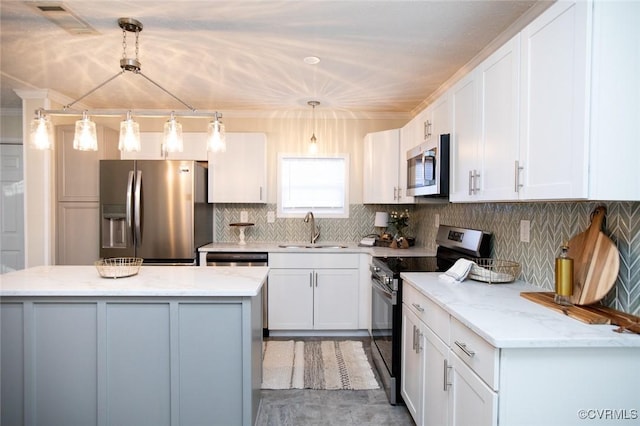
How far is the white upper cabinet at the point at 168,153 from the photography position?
12.5 feet

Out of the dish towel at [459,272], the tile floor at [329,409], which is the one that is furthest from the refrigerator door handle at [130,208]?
the dish towel at [459,272]

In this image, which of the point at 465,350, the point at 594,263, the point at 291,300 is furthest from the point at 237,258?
the point at 594,263

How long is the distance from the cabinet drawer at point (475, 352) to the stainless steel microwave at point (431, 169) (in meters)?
1.06

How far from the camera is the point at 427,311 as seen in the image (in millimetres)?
1861

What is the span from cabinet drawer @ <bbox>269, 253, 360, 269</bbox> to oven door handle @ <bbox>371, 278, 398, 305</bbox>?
0.71 metres

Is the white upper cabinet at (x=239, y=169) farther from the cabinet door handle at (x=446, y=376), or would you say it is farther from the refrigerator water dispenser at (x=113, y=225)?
the cabinet door handle at (x=446, y=376)

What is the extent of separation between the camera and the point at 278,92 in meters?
3.42

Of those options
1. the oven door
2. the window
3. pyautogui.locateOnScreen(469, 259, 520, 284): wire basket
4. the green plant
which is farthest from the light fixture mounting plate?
the green plant

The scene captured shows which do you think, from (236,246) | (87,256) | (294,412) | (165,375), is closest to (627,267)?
(294,412)

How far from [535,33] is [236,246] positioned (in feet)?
10.4

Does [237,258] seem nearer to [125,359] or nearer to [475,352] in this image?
[125,359]

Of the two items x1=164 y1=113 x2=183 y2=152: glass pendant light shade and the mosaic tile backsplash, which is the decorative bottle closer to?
the mosaic tile backsplash

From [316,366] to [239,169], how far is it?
86.8 inches

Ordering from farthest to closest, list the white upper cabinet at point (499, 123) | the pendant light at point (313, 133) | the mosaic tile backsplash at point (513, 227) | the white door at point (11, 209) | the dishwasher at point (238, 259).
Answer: the white door at point (11, 209) → the pendant light at point (313, 133) → the dishwasher at point (238, 259) → the white upper cabinet at point (499, 123) → the mosaic tile backsplash at point (513, 227)
